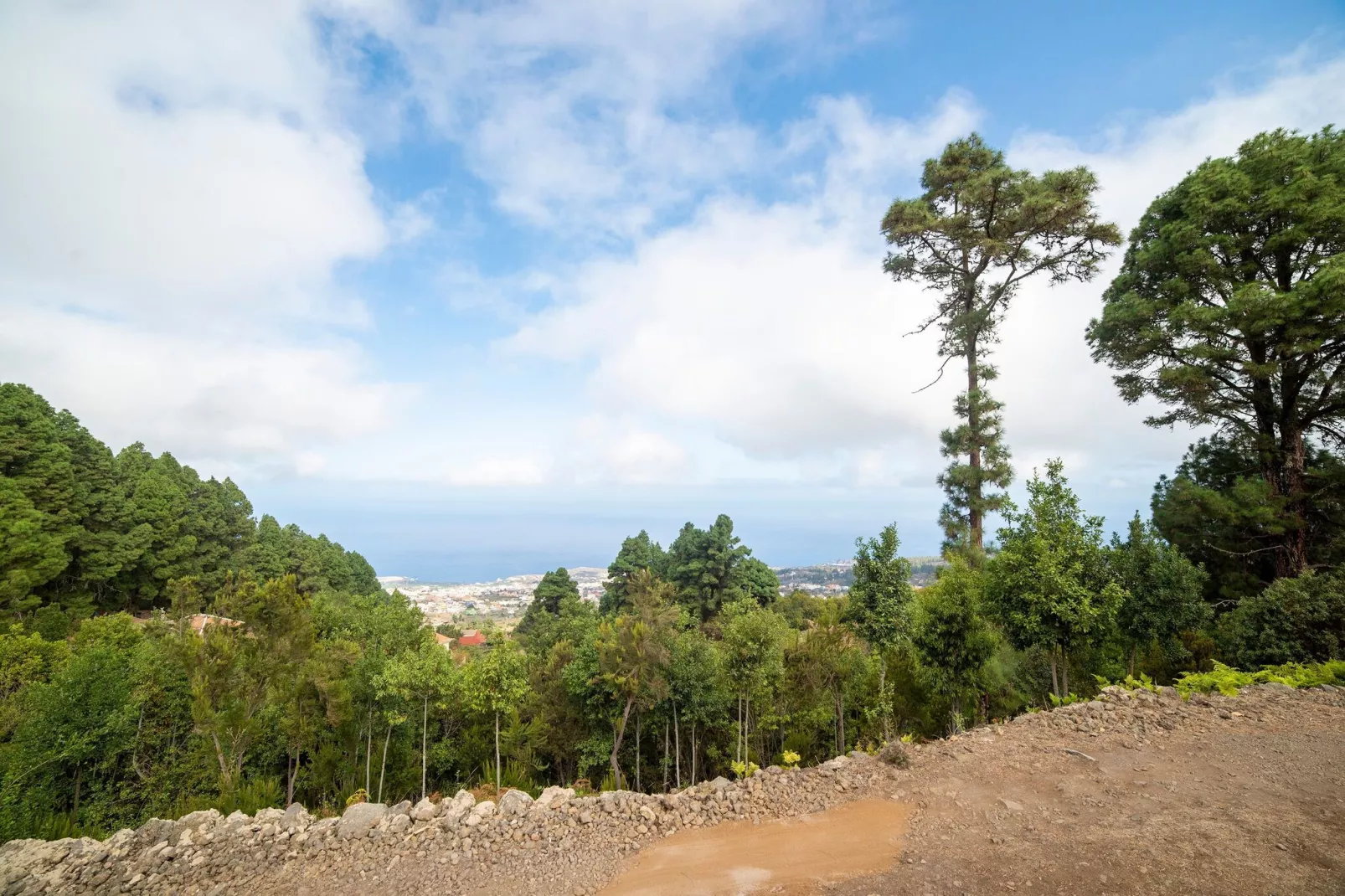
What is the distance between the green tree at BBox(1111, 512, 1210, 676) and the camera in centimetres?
1155

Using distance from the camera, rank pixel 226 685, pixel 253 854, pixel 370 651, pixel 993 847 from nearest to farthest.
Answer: pixel 993 847 → pixel 253 854 → pixel 226 685 → pixel 370 651

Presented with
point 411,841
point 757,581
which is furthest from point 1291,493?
point 757,581

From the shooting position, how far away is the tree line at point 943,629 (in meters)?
11.2

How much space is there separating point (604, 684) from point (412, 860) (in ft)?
29.3

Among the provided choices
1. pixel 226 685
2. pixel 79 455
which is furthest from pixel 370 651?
pixel 79 455

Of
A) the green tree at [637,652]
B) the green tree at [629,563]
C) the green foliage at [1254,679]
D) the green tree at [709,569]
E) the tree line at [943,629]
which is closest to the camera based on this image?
the green foliage at [1254,679]

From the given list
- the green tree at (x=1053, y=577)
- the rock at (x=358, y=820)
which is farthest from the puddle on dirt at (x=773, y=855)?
the green tree at (x=1053, y=577)

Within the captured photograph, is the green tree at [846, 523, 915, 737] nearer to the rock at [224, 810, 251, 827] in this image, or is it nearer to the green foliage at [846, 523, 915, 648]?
the green foliage at [846, 523, 915, 648]

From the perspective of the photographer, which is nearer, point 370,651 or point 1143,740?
point 1143,740

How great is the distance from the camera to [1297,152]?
1226 cm

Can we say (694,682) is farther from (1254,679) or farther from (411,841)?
(1254,679)

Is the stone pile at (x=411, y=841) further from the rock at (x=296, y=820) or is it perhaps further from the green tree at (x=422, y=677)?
the green tree at (x=422, y=677)

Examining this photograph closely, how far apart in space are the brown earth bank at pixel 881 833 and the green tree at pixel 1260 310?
908cm

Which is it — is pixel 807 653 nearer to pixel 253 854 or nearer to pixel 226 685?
pixel 253 854
